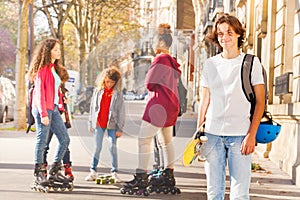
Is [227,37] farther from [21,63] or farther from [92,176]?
[21,63]

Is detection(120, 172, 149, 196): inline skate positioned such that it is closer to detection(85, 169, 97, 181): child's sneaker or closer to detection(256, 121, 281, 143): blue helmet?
detection(85, 169, 97, 181): child's sneaker

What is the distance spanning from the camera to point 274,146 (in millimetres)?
12039

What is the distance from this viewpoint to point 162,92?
22.6ft

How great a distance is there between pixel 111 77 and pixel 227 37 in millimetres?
2930

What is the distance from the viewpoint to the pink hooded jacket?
6660mm

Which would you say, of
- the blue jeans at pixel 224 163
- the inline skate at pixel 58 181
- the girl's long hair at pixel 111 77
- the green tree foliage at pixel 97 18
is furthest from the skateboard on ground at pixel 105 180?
the green tree foliage at pixel 97 18

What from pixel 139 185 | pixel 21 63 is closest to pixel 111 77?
pixel 139 185

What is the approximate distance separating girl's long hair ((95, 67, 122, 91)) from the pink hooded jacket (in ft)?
1.71

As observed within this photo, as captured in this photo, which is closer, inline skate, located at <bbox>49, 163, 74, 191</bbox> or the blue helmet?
the blue helmet

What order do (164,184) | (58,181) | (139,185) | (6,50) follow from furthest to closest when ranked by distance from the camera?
(6,50), (58,181), (164,184), (139,185)

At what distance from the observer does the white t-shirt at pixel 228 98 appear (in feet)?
15.7

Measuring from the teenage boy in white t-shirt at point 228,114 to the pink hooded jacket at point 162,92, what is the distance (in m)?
1.67

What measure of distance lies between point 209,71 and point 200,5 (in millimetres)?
36495

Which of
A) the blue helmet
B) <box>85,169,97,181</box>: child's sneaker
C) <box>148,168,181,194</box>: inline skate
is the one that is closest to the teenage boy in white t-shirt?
the blue helmet
